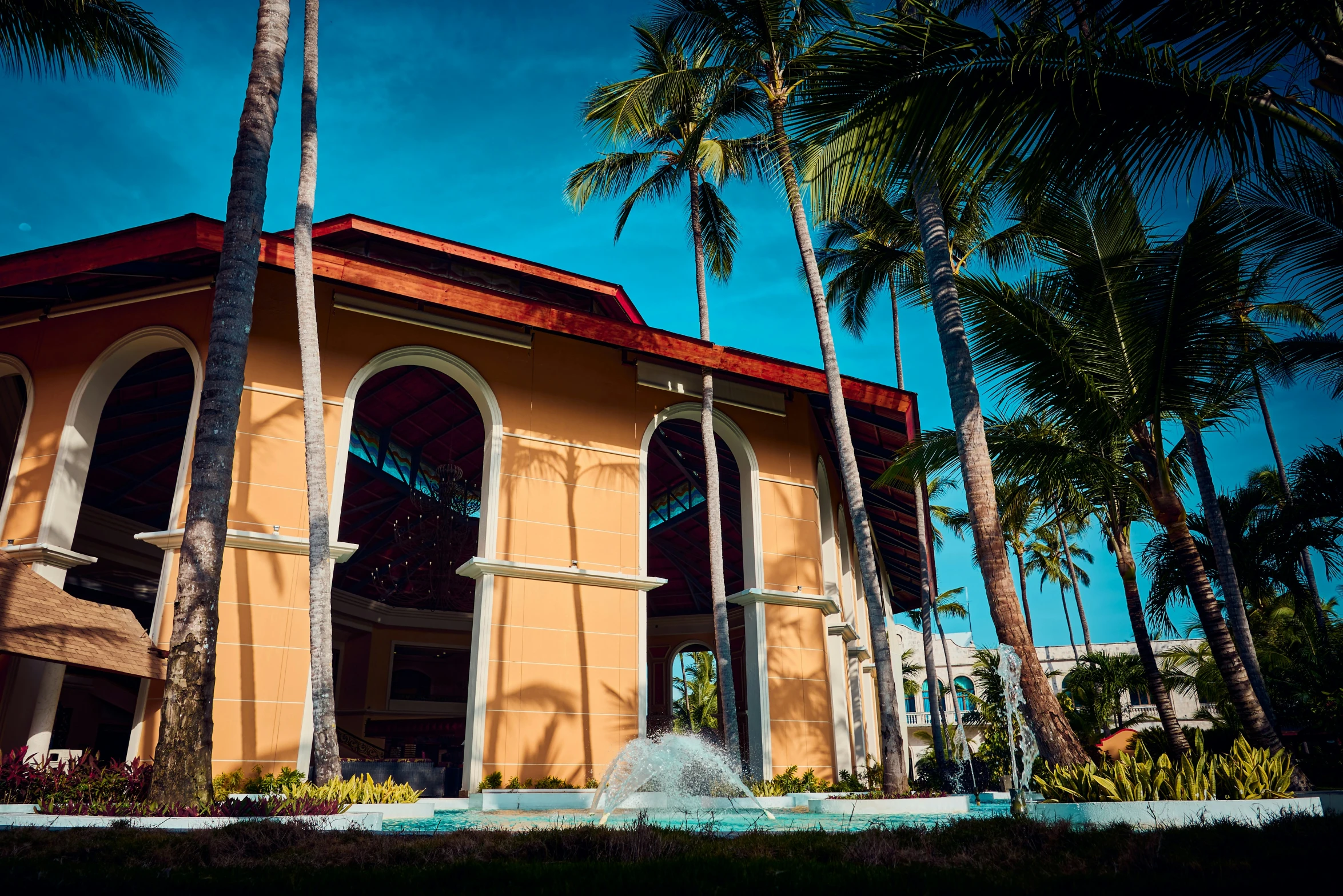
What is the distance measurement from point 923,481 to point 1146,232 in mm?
6926

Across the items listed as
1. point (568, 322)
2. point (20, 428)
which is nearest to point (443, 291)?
point (568, 322)

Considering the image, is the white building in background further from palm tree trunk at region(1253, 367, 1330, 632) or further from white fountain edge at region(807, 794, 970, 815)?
white fountain edge at region(807, 794, 970, 815)

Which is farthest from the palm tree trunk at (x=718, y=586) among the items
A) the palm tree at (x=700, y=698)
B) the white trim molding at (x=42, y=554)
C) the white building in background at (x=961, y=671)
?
the palm tree at (x=700, y=698)

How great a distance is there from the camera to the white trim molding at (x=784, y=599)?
17.0 meters

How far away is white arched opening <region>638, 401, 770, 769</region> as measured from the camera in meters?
16.1

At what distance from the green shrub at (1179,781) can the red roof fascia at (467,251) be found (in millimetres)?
13949

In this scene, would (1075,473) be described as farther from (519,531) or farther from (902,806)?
(519,531)

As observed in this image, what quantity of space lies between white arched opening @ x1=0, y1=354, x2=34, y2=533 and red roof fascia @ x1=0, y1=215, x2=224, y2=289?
2.28 metres

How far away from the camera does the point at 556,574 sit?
15523mm

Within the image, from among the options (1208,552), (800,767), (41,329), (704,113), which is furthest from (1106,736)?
(41,329)

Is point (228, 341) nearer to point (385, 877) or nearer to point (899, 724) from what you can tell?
point (385, 877)

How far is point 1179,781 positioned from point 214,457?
10.9m

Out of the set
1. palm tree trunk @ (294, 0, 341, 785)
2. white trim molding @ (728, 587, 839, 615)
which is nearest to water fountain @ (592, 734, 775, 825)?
white trim molding @ (728, 587, 839, 615)

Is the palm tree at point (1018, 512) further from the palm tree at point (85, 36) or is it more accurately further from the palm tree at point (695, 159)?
the palm tree at point (85, 36)
